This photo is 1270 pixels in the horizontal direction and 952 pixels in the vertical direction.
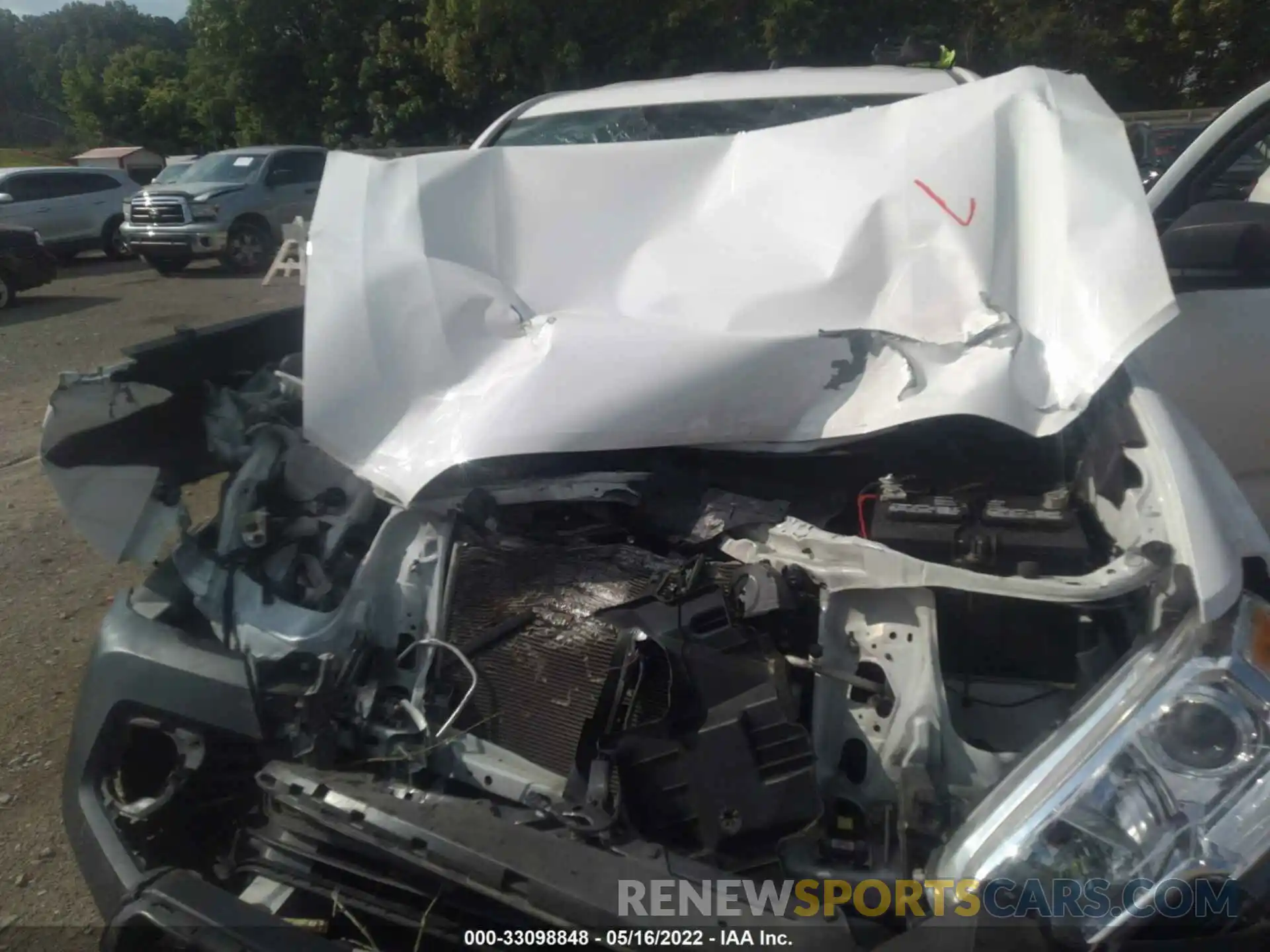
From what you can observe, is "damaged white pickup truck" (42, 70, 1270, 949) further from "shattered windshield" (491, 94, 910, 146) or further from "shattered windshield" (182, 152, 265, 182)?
"shattered windshield" (182, 152, 265, 182)

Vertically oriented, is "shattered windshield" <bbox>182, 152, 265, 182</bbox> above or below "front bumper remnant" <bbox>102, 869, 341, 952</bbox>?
below

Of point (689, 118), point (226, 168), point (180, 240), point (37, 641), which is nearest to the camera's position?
point (689, 118)

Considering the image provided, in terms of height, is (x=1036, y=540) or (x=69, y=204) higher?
(x=1036, y=540)

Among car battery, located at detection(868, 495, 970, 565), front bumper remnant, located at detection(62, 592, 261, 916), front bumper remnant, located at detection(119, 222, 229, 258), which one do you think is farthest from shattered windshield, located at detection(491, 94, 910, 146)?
front bumper remnant, located at detection(119, 222, 229, 258)

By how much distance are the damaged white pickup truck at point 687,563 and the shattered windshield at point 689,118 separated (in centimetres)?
97

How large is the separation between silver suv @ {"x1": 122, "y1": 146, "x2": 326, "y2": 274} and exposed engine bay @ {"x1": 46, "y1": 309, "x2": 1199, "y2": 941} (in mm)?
13254

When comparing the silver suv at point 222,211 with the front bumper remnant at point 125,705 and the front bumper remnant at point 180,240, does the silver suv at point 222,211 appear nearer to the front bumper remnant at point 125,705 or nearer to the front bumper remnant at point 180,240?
the front bumper remnant at point 180,240

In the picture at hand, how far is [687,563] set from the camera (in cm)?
198

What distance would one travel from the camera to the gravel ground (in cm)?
265

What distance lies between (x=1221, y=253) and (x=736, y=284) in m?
1.42

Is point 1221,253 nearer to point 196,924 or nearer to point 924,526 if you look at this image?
point 924,526

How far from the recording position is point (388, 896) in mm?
1736

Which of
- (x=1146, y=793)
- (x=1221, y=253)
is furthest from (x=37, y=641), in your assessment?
(x=1221, y=253)

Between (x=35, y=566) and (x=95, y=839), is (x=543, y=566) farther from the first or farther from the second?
(x=35, y=566)
